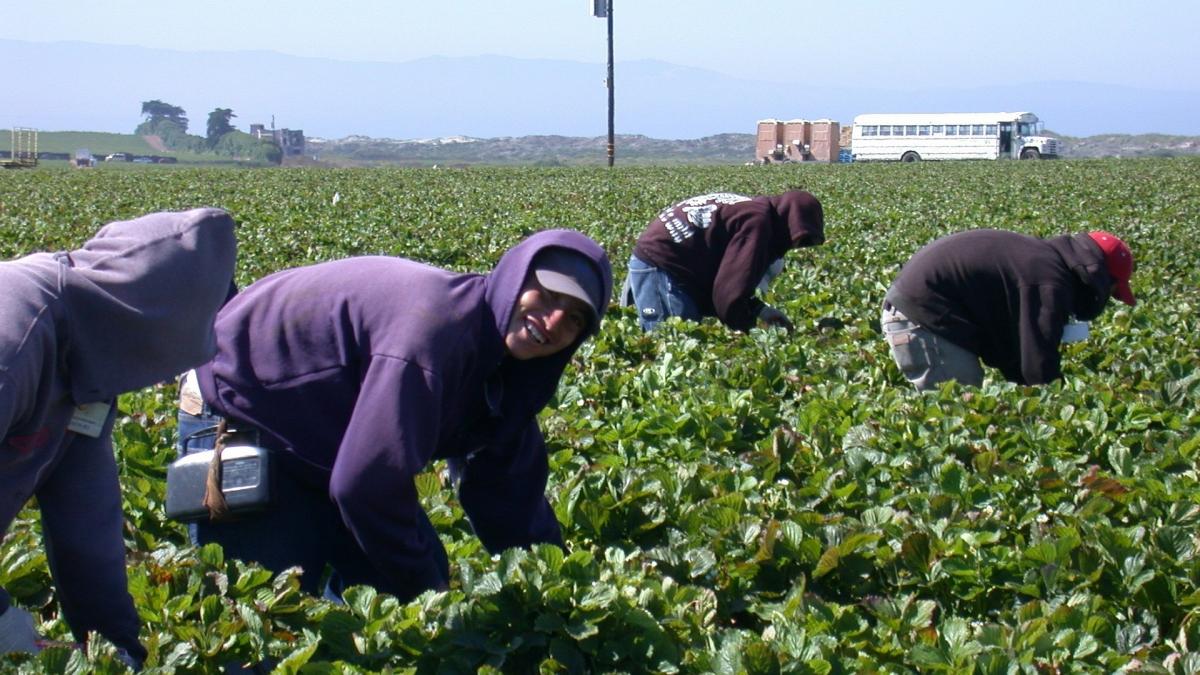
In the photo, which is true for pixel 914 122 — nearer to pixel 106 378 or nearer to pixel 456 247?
pixel 456 247

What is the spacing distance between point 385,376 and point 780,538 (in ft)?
4.10

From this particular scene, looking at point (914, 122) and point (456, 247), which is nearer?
point (456, 247)

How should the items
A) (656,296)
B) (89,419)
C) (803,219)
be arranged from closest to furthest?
(89,419) < (803,219) < (656,296)

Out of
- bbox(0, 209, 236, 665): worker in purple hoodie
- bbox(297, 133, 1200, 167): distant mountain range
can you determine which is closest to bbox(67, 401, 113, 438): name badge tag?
bbox(0, 209, 236, 665): worker in purple hoodie

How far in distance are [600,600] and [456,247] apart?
11896 millimetres

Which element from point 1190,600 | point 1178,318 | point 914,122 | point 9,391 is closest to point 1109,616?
point 1190,600

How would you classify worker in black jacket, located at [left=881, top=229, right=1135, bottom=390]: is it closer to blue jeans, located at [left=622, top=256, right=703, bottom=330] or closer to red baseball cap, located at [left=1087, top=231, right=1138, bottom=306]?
red baseball cap, located at [left=1087, top=231, right=1138, bottom=306]

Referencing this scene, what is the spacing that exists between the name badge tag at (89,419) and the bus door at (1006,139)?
60650mm

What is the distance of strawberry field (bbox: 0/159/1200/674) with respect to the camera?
2.69 metres

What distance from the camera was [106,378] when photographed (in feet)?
7.96

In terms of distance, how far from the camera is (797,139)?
218ft

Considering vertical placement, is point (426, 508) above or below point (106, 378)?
below

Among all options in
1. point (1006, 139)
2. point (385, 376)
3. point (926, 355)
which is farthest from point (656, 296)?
point (1006, 139)

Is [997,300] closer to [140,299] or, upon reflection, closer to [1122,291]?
[1122,291]
